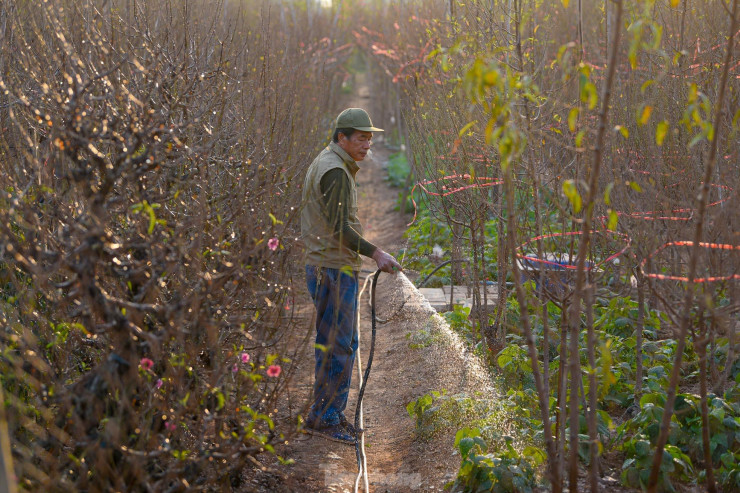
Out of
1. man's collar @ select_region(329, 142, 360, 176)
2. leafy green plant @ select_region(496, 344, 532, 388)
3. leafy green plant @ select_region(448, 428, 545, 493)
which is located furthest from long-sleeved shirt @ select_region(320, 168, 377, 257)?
leafy green plant @ select_region(448, 428, 545, 493)

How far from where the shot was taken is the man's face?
4.95 metres

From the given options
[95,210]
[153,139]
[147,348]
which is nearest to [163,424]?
[147,348]

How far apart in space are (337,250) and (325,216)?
0.78 ft

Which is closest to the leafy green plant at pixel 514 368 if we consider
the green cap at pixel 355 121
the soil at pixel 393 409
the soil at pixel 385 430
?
the soil at pixel 393 409

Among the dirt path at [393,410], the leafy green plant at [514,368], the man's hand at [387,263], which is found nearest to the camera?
the dirt path at [393,410]

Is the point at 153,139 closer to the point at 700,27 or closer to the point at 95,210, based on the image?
the point at 95,210

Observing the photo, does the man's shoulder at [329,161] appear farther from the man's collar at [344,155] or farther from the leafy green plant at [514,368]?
the leafy green plant at [514,368]

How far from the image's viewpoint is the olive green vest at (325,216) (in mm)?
4848

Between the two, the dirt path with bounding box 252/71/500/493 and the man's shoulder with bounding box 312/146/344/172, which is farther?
the man's shoulder with bounding box 312/146/344/172

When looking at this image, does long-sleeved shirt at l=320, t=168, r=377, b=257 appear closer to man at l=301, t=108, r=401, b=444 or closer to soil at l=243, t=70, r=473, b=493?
man at l=301, t=108, r=401, b=444

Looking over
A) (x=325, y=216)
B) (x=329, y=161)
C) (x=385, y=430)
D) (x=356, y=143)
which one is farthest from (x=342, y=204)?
(x=385, y=430)

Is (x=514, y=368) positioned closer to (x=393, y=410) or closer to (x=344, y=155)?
(x=393, y=410)

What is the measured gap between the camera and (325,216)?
4859mm

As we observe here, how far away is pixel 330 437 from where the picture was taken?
492 cm
